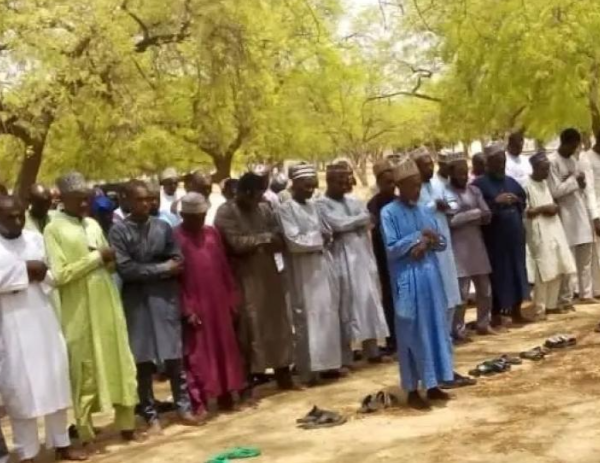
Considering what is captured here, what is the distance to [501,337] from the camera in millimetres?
9531

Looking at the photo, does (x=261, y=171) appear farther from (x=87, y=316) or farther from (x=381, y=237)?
(x=87, y=316)

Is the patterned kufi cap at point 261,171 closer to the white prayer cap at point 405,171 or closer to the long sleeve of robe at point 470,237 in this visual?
the white prayer cap at point 405,171

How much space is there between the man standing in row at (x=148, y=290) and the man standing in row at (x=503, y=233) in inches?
147

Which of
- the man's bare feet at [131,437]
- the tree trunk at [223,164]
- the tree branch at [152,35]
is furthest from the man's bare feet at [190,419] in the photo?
the tree trunk at [223,164]

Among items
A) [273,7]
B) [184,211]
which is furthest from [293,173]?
[273,7]

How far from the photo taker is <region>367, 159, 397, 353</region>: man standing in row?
8977 millimetres

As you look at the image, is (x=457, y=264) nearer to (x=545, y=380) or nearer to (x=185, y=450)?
(x=545, y=380)

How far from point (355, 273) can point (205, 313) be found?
5.44ft

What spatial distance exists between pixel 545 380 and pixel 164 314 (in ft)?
9.30

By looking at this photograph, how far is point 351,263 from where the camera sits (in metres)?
8.71

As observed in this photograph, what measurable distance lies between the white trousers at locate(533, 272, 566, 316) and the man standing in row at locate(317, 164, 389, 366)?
2305 millimetres

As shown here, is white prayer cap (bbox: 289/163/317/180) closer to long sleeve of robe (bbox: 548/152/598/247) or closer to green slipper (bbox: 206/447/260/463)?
green slipper (bbox: 206/447/260/463)

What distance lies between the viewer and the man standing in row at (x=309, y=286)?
8.23 metres

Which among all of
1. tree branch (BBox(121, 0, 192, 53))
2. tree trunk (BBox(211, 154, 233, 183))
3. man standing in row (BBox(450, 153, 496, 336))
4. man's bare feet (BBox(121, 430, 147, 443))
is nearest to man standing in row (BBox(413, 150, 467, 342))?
man standing in row (BBox(450, 153, 496, 336))
